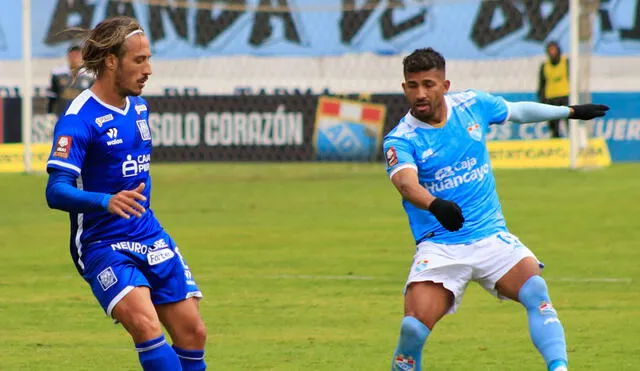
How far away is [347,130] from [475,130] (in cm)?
1793

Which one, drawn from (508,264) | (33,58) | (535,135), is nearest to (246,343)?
(508,264)

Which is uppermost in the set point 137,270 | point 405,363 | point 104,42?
point 104,42

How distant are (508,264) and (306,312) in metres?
3.37

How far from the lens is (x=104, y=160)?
22.3 feet

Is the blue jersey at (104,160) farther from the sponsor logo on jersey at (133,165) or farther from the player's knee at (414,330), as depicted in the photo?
the player's knee at (414,330)

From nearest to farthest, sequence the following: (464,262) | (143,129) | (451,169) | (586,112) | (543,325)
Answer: (143,129)
(543,325)
(464,262)
(451,169)
(586,112)

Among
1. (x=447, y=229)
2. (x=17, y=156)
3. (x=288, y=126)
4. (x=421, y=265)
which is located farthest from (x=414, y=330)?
(x=17, y=156)

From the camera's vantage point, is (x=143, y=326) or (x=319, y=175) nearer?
(x=143, y=326)

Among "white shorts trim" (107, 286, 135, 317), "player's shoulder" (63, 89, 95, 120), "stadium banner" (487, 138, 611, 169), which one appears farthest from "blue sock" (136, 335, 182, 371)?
"stadium banner" (487, 138, 611, 169)

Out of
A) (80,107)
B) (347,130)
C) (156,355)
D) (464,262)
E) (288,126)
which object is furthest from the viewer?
(288,126)

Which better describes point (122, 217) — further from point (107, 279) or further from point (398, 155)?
point (398, 155)

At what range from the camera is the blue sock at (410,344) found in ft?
24.0

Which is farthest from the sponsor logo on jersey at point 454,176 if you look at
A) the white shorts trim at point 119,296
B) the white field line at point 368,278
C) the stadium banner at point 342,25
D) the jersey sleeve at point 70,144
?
the stadium banner at point 342,25

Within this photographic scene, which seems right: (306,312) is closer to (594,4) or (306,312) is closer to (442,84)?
(442,84)
